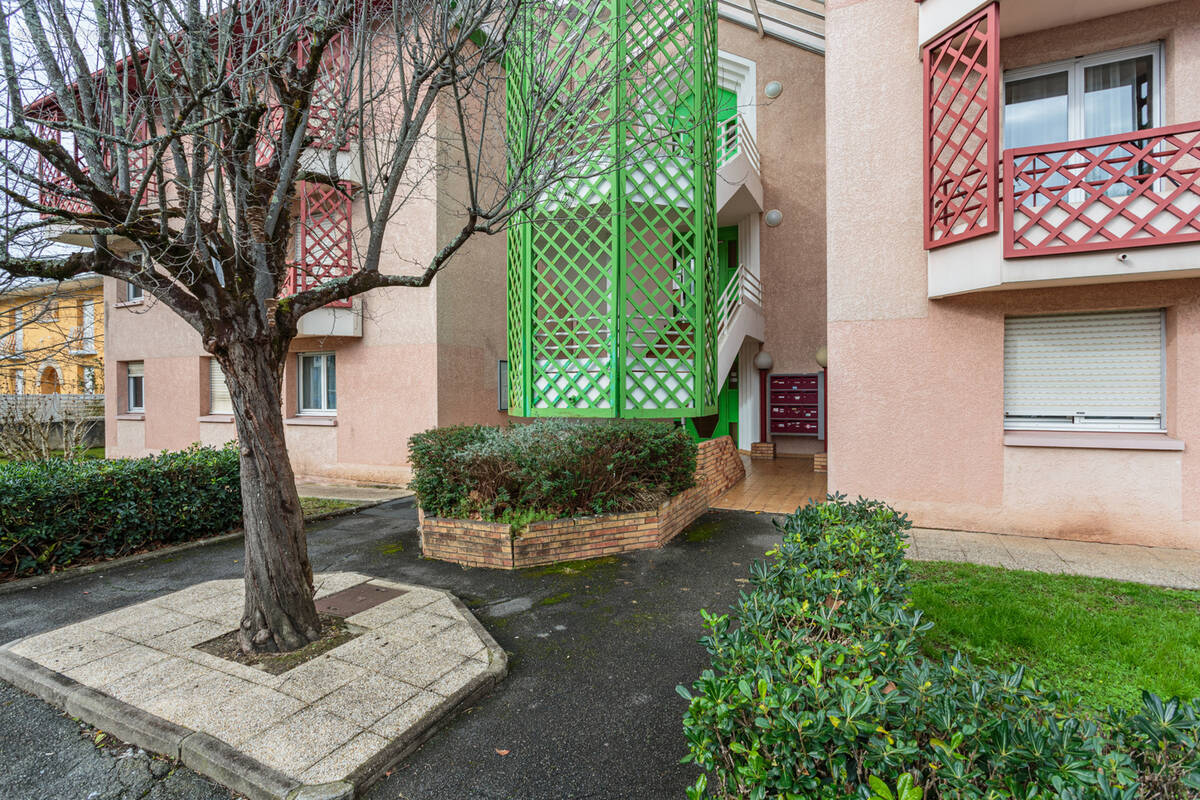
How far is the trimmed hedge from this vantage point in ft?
16.8

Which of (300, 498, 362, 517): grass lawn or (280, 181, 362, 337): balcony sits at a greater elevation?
(280, 181, 362, 337): balcony

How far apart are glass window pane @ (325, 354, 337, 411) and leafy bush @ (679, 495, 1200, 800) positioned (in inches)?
415

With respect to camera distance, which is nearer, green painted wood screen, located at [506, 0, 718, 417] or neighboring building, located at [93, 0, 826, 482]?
green painted wood screen, located at [506, 0, 718, 417]

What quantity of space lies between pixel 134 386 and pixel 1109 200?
18.7m

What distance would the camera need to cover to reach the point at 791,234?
12312 mm

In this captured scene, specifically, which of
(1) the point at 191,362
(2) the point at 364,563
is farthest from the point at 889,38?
(1) the point at 191,362

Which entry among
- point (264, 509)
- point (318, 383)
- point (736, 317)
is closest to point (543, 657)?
point (264, 509)

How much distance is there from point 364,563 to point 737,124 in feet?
31.2

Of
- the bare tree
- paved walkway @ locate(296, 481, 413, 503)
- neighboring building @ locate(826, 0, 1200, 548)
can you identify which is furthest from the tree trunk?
neighboring building @ locate(826, 0, 1200, 548)

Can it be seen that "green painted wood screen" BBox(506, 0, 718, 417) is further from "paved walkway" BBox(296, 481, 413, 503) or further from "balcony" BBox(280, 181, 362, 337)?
"balcony" BBox(280, 181, 362, 337)

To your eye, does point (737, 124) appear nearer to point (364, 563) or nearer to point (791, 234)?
point (791, 234)

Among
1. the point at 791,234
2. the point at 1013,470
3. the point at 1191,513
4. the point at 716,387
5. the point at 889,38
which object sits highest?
the point at 889,38

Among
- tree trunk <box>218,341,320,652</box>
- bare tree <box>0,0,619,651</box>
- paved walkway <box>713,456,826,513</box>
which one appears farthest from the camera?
paved walkway <box>713,456,826,513</box>

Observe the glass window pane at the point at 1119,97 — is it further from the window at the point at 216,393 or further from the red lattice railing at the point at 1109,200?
the window at the point at 216,393
